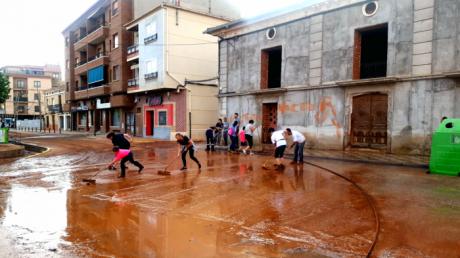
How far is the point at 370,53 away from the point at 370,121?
3491 mm

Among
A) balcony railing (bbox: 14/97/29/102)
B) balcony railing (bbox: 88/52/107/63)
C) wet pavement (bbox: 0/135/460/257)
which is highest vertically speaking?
balcony railing (bbox: 88/52/107/63)

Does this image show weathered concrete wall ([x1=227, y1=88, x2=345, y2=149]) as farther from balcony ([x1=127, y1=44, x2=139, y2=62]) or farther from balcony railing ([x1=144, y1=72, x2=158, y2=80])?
balcony ([x1=127, y1=44, x2=139, y2=62])

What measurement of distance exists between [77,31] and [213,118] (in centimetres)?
2483

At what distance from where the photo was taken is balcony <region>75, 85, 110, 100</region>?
32.5m

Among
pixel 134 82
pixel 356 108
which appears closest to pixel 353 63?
pixel 356 108

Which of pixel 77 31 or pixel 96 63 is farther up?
pixel 77 31

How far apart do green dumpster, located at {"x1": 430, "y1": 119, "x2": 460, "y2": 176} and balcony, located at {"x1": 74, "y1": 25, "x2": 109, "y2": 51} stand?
1191 inches

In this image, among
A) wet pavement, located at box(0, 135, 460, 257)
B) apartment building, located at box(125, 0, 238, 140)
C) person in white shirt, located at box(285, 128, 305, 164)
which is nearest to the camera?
wet pavement, located at box(0, 135, 460, 257)

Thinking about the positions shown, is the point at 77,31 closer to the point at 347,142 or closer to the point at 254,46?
the point at 254,46

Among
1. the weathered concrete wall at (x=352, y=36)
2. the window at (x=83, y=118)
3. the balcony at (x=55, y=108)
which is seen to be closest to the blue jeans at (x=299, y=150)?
the weathered concrete wall at (x=352, y=36)

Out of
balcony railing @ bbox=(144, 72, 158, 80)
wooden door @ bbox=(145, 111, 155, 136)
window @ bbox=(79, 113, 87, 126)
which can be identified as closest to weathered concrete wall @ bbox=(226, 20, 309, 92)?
balcony railing @ bbox=(144, 72, 158, 80)

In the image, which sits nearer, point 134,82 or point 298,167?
point 298,167

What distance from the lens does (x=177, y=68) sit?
25.0 metres

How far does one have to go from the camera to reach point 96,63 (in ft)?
112
